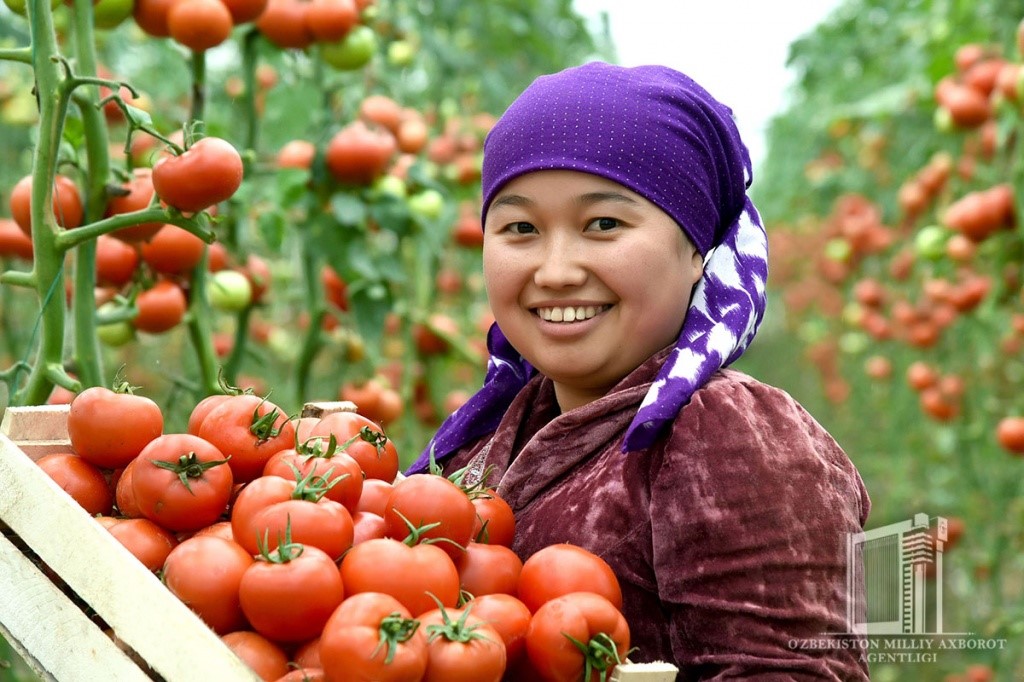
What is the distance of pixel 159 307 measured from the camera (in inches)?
80.8

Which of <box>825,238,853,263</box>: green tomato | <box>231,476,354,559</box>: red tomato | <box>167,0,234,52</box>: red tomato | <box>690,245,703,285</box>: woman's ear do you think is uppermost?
<box>167,0,234,52</box>: red tomato

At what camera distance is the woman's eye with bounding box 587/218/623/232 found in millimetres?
1373

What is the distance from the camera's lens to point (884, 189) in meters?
5.34

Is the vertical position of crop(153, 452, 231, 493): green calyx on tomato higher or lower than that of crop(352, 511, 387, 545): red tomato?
higher

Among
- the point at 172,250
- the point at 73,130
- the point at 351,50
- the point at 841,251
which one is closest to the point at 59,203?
the point at 73,130

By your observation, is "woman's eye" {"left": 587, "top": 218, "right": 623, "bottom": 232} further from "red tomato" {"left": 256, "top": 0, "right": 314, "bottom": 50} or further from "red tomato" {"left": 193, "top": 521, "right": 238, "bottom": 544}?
"red tomato" {"left": 256, "top": 0, "right": 314, "bottom": 50}

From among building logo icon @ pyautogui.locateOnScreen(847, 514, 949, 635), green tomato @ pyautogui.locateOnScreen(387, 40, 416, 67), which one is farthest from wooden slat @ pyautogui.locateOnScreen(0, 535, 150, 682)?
green tomato @ pyautogui.locateOnScreen(387, 40, 416, 67)

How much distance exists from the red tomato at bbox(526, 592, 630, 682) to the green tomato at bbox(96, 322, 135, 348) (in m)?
1.47

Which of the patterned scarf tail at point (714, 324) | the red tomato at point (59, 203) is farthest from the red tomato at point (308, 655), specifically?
the red tomato at point (59, 203)

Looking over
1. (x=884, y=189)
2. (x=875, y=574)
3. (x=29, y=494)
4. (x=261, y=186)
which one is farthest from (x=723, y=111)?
(x=884, y=189)

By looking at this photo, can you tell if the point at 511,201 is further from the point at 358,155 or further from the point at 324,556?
the point at 358,155

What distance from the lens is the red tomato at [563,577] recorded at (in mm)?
1109

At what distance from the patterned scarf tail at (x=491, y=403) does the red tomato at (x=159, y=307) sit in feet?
2.02

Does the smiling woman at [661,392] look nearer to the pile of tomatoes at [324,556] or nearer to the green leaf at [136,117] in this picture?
the pile of tomatoes at [324,556]
